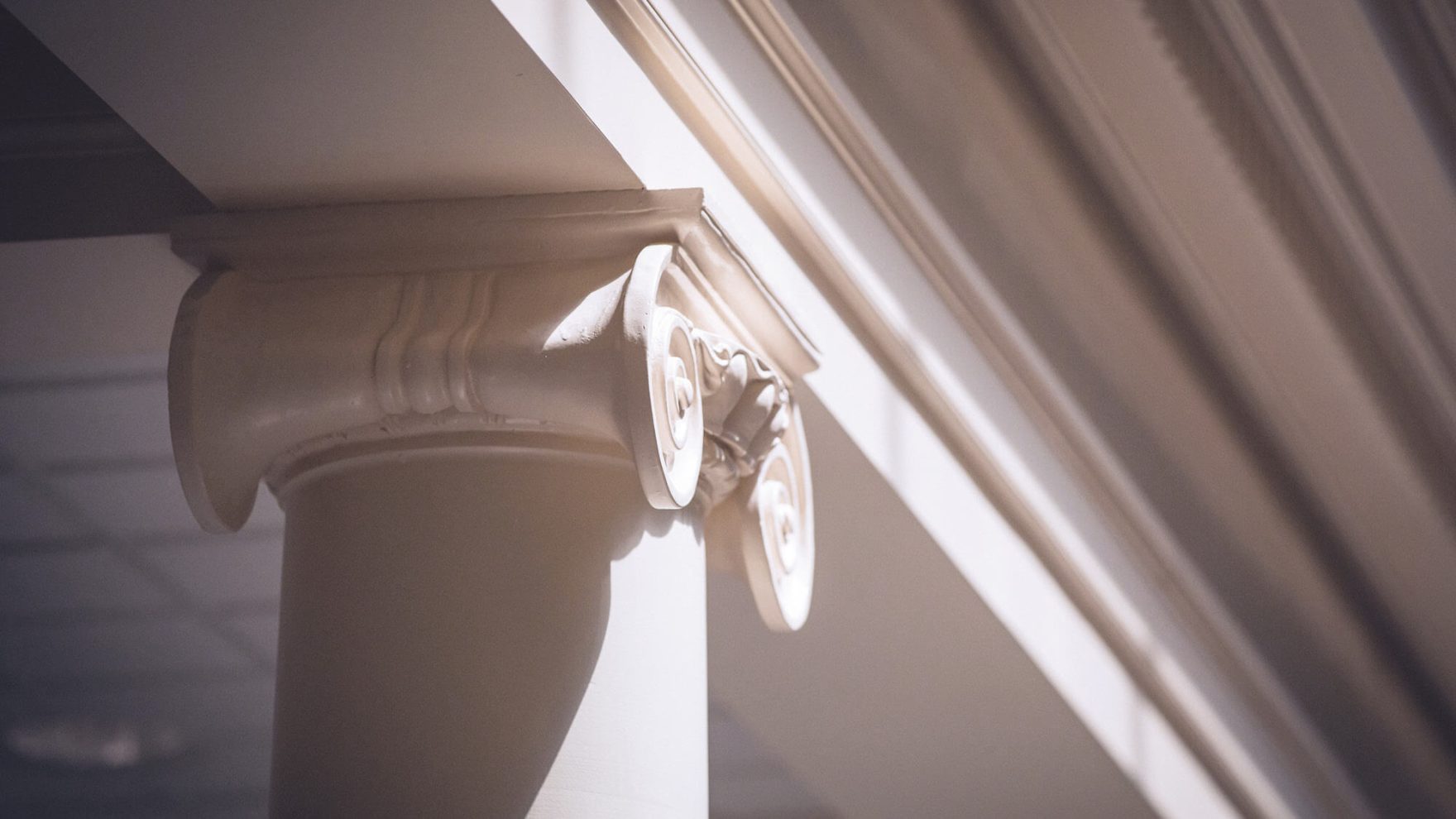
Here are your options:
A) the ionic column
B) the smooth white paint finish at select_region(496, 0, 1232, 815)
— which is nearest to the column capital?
the ionic column

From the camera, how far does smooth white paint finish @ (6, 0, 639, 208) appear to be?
6.97 feet

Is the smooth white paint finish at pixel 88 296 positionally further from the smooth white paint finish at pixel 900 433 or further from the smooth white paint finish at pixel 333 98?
the smooth white paint finish at pixel 900 433

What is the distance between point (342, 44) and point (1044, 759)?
281 cm

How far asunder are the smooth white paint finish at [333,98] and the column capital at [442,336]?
0.21ft

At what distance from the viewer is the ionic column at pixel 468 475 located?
94.1 inches

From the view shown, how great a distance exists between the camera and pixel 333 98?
7.52 feet

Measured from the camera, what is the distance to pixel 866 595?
3643 mm

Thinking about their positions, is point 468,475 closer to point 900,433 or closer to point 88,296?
point 88,296

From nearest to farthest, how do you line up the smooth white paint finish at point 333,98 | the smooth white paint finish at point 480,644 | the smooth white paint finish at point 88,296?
1. the smooth white paint finish at point 333,98
2. the smooth white paint finish at point 480,644
3. the smooth white paint finish at point 88,296

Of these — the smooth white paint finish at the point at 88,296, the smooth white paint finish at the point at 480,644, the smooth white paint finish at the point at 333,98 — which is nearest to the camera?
the smooth white paint finish at the point at 333,98

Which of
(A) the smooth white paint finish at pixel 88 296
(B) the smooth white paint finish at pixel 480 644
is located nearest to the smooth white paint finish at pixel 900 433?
(B) the smooth white paint finish at pixel 480 644

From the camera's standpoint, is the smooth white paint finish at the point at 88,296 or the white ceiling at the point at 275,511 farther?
the smooth white paint finish at the point at 88,296

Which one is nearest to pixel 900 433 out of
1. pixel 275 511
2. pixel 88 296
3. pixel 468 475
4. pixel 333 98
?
pixel 468 475

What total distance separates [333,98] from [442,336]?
410mm
